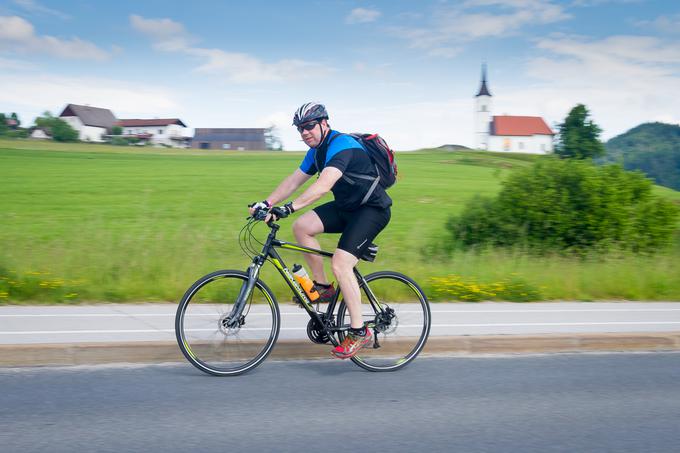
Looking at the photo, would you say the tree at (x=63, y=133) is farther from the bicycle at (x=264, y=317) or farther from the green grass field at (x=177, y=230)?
the bicycle at (x=264, y=317)

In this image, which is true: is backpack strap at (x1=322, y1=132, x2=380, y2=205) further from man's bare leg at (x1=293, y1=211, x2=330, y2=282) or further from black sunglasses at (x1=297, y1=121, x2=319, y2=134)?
man's bare leg at (x1=293, y1=211, x2=330, y2=282)

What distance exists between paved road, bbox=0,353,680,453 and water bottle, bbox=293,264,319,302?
0.63 meters

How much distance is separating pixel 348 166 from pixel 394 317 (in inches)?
55.1

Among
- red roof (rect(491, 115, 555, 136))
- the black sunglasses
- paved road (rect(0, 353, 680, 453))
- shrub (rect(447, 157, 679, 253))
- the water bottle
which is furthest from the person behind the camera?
red roof (rect(491, 115, 555, 136))

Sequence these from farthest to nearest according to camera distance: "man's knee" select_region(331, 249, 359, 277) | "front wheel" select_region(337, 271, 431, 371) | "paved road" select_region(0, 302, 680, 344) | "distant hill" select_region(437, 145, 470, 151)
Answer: "distant hill" select_region(437, 145, 470, 151), "paved road" select_region(0, 302, 680, 344), "front wheel" select_region(337, 271, 431, 371), "man's knee" select_region(331, 249, 359, 277)

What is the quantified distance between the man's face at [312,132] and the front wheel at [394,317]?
123cm

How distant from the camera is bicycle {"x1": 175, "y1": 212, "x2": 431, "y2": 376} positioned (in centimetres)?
529

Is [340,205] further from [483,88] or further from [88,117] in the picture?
[483,88]

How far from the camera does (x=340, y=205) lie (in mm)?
5605

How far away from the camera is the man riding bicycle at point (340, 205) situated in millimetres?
5250

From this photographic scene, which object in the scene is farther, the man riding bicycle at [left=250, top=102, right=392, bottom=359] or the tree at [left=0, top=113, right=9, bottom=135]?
the tree at [left=0, top=113, right=9, bottom=135]

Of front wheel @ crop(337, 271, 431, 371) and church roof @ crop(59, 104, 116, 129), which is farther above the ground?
church roof @ crop(59, 104, 116, 129)

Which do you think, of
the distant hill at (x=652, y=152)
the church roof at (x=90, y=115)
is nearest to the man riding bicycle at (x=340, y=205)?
the distant hill at (x=652, y=152)

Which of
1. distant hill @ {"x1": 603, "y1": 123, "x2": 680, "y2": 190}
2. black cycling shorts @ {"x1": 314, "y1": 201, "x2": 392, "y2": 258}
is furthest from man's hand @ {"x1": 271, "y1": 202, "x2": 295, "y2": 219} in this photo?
distant hill @ {"x1": 603, "y1": 123, "x2": 680, "y2": 190}
